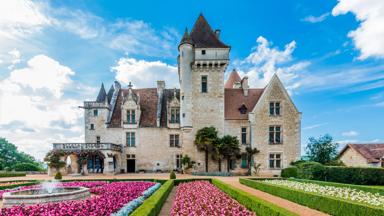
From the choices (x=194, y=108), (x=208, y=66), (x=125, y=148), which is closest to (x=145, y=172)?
(x=125, y=148)

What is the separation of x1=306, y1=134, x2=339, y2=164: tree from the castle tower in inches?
398

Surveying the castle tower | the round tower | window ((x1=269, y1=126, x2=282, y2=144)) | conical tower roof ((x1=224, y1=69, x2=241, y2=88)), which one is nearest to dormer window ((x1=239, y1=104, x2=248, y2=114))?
the castle tower

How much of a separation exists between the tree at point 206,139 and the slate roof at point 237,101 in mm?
2828

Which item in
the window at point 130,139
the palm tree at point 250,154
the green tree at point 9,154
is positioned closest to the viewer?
the palm tree at point 250,154

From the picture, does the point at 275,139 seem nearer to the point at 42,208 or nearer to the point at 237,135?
the point at 237,135

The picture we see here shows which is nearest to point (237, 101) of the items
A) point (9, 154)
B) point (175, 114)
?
point (175, 114)

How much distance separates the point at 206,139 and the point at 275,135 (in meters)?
8.04

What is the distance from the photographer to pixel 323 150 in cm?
2430

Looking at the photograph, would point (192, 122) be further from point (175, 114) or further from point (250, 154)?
point (250, 154)

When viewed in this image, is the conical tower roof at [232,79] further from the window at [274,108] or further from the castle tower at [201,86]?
the window at [274,108]

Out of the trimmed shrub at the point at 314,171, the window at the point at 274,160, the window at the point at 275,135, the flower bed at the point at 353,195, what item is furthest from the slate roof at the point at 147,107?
the flower bed at the point at 353,195

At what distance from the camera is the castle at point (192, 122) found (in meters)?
25.7

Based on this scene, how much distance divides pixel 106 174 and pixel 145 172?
4.63 meters

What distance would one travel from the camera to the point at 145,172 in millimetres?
27266
